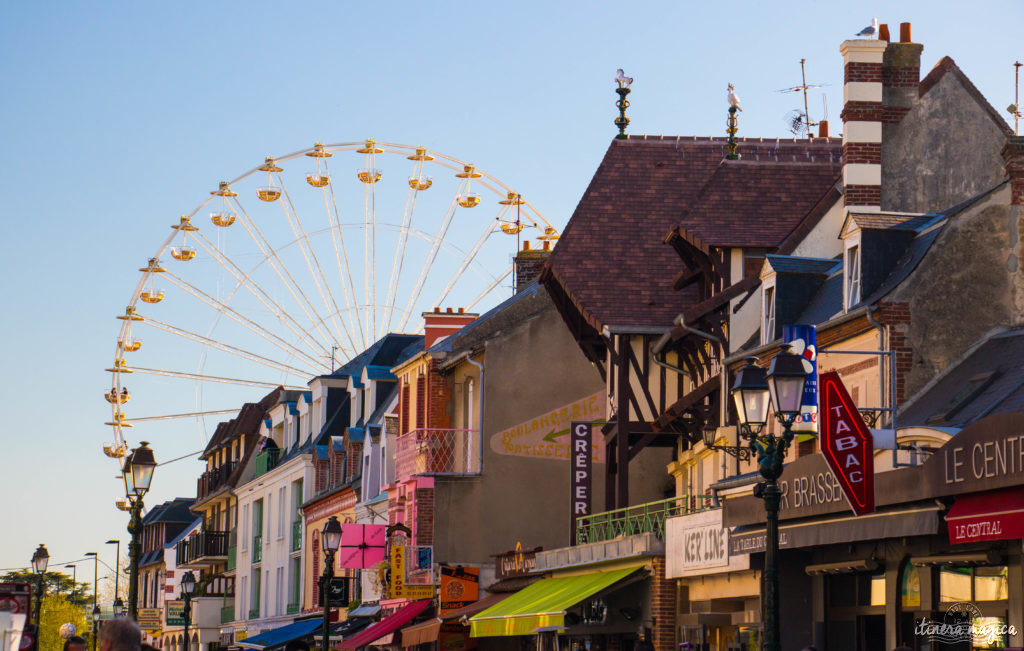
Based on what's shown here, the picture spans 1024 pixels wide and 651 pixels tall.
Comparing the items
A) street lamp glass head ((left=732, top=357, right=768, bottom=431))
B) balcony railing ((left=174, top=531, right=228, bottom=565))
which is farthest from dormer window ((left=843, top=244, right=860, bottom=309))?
balcony railing ((left=174, top=531, right=228, bottom=565))

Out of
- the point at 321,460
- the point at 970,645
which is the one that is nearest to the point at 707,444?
the point at 970,645

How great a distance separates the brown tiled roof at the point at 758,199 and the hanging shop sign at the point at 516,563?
7821 millimetres

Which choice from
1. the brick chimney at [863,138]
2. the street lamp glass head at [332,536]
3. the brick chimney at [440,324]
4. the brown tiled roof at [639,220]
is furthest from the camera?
the brick chimney at [440,324]

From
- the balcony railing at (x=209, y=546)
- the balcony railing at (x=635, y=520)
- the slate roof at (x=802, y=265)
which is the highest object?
the slate roof at (x=802, y=265)

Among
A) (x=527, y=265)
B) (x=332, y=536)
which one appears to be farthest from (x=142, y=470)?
(x=527, y=265)

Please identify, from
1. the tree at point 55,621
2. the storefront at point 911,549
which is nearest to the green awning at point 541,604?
the storefront at point 911,549

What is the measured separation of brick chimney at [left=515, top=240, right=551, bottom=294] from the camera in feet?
132

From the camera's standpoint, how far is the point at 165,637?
253 feet

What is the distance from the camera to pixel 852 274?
67.5ft

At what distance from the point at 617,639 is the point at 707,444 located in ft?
13.1

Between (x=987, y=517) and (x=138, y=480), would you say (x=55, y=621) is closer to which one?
(x=138, y=480)

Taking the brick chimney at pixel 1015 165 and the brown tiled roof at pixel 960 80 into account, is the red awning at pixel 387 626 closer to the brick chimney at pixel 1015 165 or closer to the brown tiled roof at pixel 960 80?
the brown tiled roof at pixel 960 80

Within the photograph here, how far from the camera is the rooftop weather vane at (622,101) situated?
99.6 feet

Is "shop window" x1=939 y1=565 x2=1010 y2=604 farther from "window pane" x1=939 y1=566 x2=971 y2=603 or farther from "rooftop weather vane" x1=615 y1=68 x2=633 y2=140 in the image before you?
"rooftop weather vane" x1=615 y1=68 x2=633 y2=140
